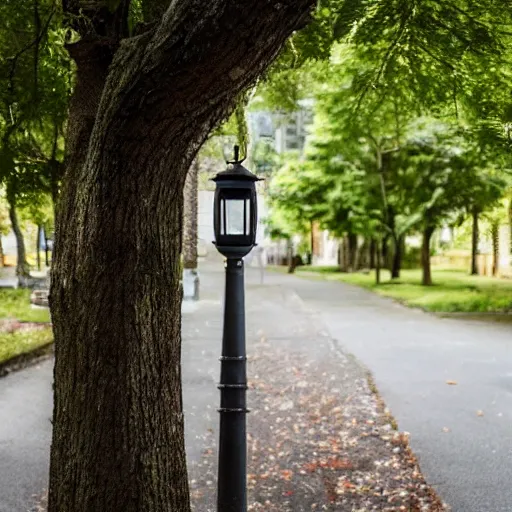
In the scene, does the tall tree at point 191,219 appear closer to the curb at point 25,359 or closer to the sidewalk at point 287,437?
the curb at point 25,359

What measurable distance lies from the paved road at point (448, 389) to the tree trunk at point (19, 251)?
20.4ft

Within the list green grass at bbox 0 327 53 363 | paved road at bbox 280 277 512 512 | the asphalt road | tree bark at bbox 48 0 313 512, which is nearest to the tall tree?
the asphalt road

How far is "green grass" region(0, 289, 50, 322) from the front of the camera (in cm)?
1359

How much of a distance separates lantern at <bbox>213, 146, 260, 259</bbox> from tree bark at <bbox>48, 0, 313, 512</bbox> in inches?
36.3

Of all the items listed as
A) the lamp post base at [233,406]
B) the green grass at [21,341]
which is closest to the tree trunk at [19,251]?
the green grass at [21,341]

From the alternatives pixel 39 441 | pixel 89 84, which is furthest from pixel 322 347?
pixel 89 84

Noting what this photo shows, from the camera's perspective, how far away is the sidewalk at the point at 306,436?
564cm

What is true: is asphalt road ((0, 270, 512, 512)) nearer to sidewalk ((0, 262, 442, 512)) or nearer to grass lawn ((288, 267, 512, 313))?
sidewalk ((0, 262, 442, 512))

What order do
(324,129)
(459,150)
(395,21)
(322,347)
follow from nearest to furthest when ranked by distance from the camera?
(395,21)
(322,347)
(459,150)
(324,129)

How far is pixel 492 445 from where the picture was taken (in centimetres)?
716

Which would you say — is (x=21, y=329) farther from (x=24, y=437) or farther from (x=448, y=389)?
(x=448, y=389)

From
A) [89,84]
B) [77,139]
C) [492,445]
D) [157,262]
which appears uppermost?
[89,84]

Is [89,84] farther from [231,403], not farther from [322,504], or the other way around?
[322,504]

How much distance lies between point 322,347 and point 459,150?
44.8ft
